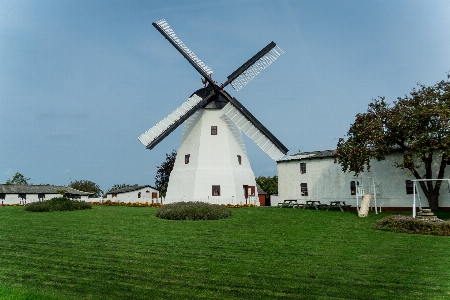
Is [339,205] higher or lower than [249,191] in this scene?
lower

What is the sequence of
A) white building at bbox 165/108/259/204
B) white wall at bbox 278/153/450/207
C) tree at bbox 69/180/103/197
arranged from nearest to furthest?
white wall at bbox 278/153/450/207 → white building at bbox 165/108/259/204 → tree at bbox 69/180/103/197

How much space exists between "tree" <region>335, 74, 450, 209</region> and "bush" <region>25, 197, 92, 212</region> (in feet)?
63.0

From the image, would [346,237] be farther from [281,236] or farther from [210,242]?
[210,242]

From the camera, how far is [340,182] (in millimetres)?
31734

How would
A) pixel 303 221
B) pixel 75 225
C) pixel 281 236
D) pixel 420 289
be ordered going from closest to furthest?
pixel 420 289, pixel 281 236, pixel 75 225, pixel 303 221

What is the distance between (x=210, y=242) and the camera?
1381 cm

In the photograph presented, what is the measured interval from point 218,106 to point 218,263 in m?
21.8

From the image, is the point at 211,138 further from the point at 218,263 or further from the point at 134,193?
the point at 134,193

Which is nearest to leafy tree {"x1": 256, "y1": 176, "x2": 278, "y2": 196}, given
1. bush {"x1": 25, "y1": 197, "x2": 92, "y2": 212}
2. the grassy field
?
bush {"x1": 25, "y1": 197, "x2": 92, "y2": 212}

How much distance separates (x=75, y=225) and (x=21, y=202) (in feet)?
85.6

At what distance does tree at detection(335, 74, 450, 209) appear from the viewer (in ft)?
75.9

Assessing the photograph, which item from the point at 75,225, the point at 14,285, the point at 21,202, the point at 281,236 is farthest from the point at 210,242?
the point at 21,202

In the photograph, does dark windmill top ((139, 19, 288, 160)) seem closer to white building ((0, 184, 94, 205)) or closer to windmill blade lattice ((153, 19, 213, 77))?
windmill blade lattice ((153, 19, 213, 77))

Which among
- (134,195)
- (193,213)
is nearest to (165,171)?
(134,195)
